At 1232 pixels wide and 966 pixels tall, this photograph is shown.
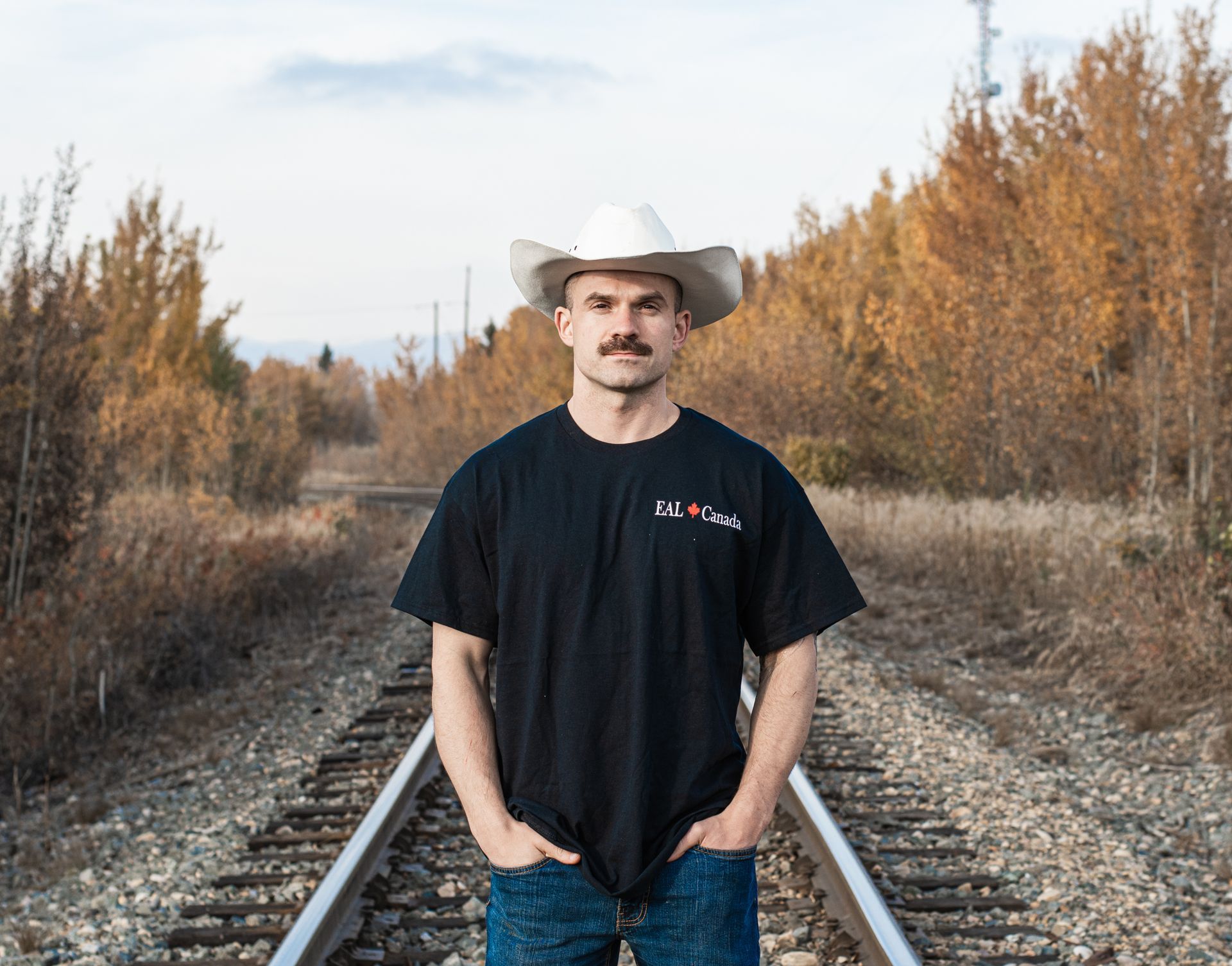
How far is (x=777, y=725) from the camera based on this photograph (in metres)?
2.13

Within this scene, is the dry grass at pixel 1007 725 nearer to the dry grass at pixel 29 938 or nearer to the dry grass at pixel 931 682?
the dry grass at pixel 931 682

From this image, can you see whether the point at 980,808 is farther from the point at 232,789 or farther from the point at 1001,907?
the point at 232,789

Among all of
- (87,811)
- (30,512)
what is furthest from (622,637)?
(30,512)

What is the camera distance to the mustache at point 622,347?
7.06ft

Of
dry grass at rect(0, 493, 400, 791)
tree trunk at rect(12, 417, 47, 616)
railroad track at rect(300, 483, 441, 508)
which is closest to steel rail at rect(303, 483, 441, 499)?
railroad track at rect(300, 483, 441, 508)

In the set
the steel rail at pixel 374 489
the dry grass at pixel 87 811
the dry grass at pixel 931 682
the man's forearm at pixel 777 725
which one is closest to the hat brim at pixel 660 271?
the man's forearm at pixel 777 725

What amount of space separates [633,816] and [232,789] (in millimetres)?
4746

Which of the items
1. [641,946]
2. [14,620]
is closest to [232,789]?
[14,620]

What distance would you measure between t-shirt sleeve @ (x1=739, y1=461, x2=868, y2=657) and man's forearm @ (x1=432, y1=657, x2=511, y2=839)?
1.71 ft

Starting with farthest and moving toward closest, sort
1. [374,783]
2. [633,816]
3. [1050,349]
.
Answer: [1050,349] < [374,783] < [633,816]

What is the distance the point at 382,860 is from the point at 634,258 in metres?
3.30

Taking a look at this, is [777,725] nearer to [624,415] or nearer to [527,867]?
[527,867]

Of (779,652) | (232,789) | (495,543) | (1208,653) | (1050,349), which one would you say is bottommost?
(232,789)

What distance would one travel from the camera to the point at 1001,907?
427cm
